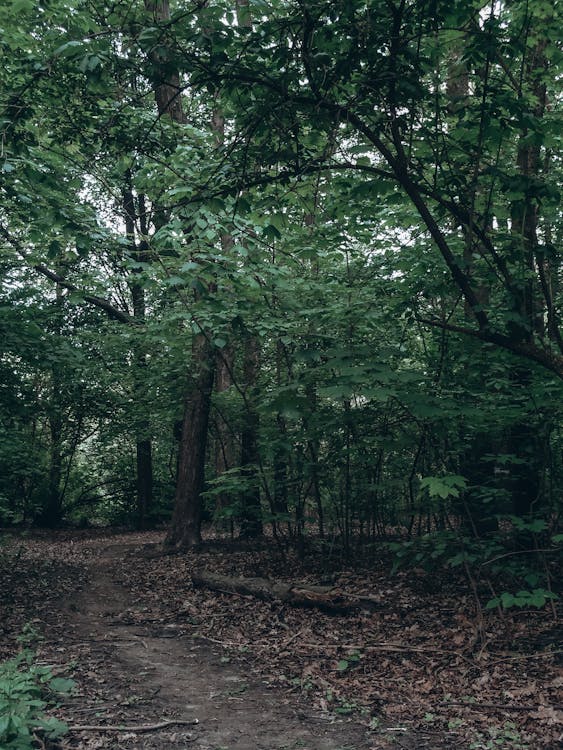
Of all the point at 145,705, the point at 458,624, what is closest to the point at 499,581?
the point at 458,624

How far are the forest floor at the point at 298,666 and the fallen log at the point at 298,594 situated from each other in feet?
0.31

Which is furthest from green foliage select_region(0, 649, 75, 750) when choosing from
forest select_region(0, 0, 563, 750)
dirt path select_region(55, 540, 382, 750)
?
dirt path select_region(55, 540, 382, 750)

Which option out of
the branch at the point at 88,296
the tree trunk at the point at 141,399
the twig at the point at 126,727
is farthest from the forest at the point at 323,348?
the tree trunk at the point at 141,399

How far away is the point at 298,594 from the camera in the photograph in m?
6.73

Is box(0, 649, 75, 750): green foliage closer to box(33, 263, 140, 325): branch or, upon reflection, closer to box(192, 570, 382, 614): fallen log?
box(192, 570, 382, 614): fallen log

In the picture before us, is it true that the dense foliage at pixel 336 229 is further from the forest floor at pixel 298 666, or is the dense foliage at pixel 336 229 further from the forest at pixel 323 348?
the forest floor at pixel 298 666

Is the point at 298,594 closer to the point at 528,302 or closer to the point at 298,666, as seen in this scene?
the point at 298,666

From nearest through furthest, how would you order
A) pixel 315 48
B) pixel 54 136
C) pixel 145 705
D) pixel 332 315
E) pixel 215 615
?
pixel 315 48
pixel 145 705
pixel 54 136
pixel 332 315
pixel 215 615

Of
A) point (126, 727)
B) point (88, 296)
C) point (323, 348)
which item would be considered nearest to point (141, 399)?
point (88, 296)

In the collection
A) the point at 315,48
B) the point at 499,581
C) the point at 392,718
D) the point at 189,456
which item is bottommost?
the point at 392,718

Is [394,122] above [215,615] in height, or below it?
above

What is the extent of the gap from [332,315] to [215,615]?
366 centimetres

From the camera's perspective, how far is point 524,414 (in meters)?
5.30

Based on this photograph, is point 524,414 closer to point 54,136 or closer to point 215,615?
point 215,615
